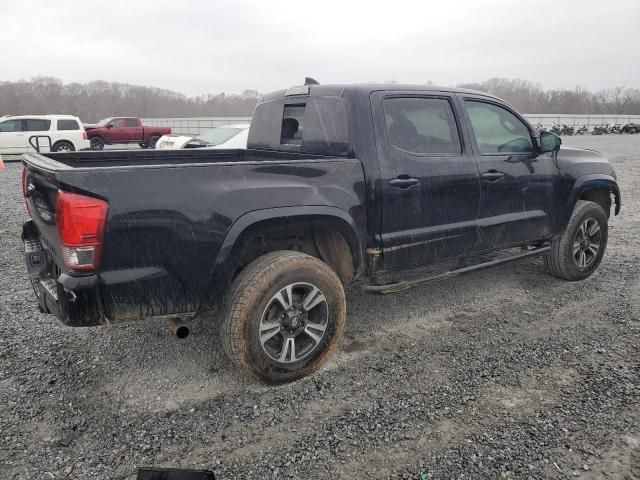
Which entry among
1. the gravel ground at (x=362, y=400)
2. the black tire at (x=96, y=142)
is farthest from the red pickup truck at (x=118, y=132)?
the gravel ground at (x=362, y=400)

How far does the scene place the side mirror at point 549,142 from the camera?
4320mm

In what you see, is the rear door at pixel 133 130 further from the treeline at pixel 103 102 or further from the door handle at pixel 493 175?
the treeline at pixel 103 102

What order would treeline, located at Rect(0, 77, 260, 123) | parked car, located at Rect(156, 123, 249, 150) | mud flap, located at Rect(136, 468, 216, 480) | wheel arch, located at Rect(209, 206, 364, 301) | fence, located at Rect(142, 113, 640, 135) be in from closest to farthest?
mud flap, located at Rect(136, 468, 216, 480) < wheel arch, located at Rect(209, 206, 364, 301) < parked car, located at Rect(156, 123, 249, 150) < fence, located at Rect(142, 113, 640, 135) < treeline, located at Rect(0, 77, 260, 123)

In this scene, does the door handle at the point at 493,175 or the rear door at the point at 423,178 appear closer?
the rear door at the point at 423,178

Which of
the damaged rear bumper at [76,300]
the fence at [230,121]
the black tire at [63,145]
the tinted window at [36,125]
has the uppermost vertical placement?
the fence at [230,121]

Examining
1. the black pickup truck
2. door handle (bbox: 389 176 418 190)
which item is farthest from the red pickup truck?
door handle (bbox: 389 176 418 190)

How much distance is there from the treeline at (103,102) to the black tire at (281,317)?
2297 inches

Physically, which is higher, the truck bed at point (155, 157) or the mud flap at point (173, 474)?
the truck bed at point (155, 157)

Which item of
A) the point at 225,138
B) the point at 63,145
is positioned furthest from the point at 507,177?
the point at 63,145

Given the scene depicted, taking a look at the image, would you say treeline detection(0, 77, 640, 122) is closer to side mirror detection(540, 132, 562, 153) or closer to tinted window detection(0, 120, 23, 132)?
tinted window detection(0, 120, 23, 132)

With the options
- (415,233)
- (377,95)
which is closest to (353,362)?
(415,233)

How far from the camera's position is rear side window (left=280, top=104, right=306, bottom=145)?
3.90m

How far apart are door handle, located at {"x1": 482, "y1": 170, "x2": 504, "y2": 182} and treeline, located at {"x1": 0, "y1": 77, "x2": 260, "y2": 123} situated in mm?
57517

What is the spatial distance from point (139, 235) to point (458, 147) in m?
2.58
